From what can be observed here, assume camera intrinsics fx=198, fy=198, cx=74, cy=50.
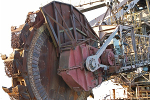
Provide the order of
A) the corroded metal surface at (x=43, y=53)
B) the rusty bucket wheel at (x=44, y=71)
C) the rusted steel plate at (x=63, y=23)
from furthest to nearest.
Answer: the rusted steel plate at (x=63, y=23)
the rusty bucket wheel at (x=44, y=71)
the corroded metal surface at (x=43, y=53)

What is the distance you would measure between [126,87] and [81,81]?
8.96 metres

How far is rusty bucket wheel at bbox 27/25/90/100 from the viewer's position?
18.8 feet

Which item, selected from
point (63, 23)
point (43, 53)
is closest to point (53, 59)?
point (43, 53)

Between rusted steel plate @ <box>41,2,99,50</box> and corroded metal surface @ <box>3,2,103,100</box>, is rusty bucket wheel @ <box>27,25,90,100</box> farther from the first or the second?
rusted steel plate @ <box>41,2,99,50</box>

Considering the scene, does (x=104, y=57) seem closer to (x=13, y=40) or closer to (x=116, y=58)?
(x=116, y=58)

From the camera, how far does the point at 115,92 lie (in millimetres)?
15258

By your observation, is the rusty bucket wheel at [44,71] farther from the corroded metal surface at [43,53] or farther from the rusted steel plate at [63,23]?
the rusted steel plate at [63,23]

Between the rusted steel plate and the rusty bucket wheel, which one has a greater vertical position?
the rusted steel plate

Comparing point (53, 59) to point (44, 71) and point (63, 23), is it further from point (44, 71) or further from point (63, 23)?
point (63, 23)

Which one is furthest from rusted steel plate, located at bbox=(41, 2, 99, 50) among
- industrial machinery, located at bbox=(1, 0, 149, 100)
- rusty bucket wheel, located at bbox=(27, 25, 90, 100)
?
rusty bucket wheel, located at bbox=(27, 25, 90, 100)

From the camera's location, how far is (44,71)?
20.5 ft

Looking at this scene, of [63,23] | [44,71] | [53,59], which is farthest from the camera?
[63,23]

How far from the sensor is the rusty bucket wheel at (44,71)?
572 centimetres

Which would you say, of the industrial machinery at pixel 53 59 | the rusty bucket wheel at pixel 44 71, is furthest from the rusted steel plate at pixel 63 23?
the rusty bucket wheel at pixel 44 71
